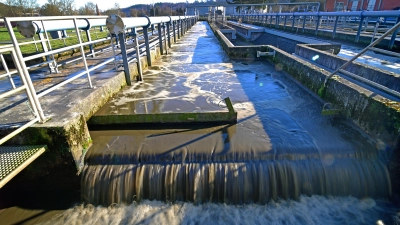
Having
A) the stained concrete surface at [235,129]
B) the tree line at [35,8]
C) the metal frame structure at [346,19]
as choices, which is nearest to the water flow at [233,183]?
the stained concrete surface at [235,129]

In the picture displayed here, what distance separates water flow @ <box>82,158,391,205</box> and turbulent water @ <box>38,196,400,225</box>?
110 mm

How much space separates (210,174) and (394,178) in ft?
9.44

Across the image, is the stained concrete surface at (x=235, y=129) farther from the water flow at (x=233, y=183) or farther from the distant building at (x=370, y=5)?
the distant building at (x=370, y=5)

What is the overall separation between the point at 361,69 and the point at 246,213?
5.34m

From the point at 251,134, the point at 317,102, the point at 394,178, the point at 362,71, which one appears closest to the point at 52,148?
the point at 251,134

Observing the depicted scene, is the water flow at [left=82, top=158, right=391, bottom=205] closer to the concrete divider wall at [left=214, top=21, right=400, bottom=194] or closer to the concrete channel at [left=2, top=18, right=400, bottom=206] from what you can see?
the concrete channel at [left=2, top=18, right=400, bottom=206]

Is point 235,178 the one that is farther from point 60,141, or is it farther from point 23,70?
point 23,70

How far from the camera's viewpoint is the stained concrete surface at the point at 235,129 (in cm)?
388

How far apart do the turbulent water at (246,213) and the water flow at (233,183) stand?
0.11 meters

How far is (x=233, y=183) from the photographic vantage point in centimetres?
365

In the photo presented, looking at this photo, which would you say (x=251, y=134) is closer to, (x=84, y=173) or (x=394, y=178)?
(x=394, y=178)

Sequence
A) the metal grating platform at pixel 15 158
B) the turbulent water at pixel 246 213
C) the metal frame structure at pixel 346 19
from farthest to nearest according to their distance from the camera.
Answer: the metal frame structure at pixel 346 19
the turbulent water at pixel 246 213
the metal grating platform at pixel 15 158

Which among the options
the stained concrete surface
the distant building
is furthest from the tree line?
the distant building

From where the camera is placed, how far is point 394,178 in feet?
11.9
